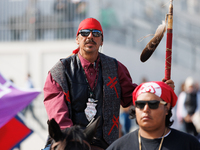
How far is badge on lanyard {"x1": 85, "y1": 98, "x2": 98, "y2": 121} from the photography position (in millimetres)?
4349

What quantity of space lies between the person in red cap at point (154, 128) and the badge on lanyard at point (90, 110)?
0.91 meters

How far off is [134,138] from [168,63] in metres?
1.20

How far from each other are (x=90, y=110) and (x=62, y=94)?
330 millimetres

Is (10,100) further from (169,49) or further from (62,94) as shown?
(169,49)

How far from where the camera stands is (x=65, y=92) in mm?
4324

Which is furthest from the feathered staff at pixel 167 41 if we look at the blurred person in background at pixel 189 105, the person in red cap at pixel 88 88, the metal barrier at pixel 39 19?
the metal barrier at pixel 39 19

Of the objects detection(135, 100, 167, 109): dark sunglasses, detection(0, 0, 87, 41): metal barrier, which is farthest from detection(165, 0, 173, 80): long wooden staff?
detection(0, 0, 87, 41): metal barrier

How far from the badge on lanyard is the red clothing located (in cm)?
19

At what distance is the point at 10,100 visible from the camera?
710 cm

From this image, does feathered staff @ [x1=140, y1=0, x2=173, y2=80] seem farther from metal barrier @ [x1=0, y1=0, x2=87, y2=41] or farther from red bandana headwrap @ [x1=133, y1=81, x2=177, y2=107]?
metal barrier @ [x1=0, y1=0, x2=87, y2=41]

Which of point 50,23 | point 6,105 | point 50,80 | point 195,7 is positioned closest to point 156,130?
point 50,80

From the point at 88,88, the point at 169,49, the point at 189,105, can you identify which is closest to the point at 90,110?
the point at 88,88

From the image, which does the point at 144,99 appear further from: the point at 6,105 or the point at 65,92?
the point at 6,105

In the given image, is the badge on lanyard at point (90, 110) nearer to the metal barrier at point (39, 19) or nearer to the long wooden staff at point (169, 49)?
the long wooden staff at point (169, 49)
